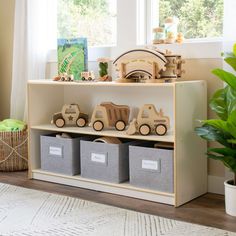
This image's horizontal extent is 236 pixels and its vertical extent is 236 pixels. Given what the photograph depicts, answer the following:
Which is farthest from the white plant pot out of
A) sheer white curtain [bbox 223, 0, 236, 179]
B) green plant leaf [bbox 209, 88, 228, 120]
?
sheer white curtain [bbox 223, 0, 236, 179]

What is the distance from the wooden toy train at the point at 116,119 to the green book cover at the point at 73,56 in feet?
0.84

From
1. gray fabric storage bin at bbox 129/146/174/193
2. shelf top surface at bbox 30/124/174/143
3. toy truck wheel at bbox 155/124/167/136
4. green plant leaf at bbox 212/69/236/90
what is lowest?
gray fabric storage bin at bbox 129/146/174/193

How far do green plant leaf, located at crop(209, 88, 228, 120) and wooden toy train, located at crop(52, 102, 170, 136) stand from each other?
33 cm

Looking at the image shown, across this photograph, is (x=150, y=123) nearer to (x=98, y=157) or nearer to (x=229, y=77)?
(x=98, y=157)

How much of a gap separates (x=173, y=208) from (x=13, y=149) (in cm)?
141

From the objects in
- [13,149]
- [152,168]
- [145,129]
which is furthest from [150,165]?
[13,149]

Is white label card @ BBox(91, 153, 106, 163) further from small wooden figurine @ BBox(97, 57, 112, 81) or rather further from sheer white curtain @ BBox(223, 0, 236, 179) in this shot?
sheer white curtain @ BBox(223, 0, 236, 179)

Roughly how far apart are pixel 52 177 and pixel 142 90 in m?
0.84

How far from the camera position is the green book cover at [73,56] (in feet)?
9.88

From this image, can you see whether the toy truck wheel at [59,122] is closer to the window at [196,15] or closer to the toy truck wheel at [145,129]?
the toy truck wheel at [145,129]

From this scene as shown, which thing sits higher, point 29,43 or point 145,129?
point 29,43

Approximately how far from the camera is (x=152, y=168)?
8.18 feet

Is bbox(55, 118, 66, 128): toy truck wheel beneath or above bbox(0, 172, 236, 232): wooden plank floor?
above

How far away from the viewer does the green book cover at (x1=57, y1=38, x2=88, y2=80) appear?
3.01 meters
